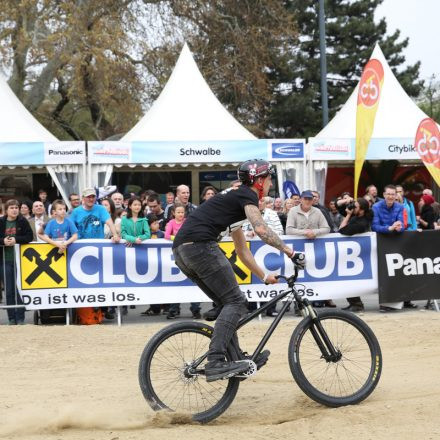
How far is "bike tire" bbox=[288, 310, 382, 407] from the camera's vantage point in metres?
6.35

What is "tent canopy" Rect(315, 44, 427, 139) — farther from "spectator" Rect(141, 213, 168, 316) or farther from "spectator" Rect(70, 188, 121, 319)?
"spectator" Rect(70, 188, 121, 319)

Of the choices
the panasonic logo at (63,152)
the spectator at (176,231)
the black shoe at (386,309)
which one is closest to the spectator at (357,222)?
the black shoe at (386,309)

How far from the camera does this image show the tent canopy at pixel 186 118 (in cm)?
1897

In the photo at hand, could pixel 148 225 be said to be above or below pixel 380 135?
below

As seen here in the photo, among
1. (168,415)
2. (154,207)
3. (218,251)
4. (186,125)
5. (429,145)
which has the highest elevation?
(186,125)

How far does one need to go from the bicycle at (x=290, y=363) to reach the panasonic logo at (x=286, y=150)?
11.3 m

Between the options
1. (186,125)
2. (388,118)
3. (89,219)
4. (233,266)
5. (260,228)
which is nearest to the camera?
(260,228)

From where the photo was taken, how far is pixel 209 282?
612 centimetres

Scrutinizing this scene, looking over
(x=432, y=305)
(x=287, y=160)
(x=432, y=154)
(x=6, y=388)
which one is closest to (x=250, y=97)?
(x=287, y=160)

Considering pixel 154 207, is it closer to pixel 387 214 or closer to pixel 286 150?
pixel 387 214

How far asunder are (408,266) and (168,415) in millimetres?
6945

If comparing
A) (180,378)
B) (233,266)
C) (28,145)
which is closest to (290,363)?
(180,378)

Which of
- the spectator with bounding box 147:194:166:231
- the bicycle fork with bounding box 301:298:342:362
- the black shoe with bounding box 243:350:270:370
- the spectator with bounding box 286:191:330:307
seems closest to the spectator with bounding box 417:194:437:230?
the spectator with bounding box 286:191:330:307

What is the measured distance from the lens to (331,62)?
43.5m
